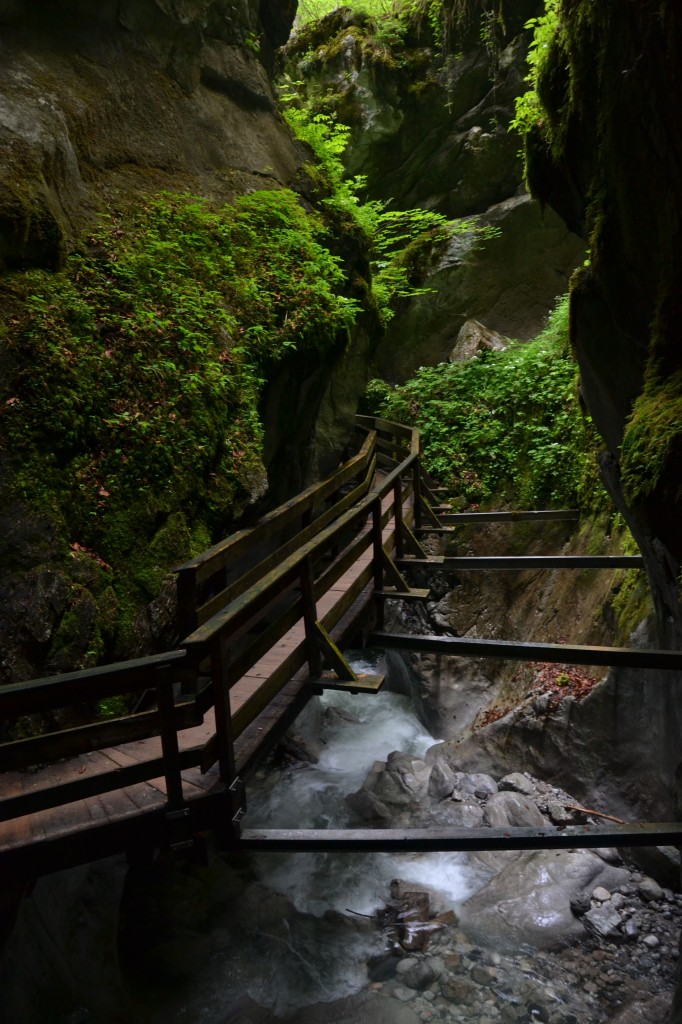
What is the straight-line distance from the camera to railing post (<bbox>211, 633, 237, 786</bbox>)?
3.41 metres

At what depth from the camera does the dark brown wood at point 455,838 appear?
3861 mm

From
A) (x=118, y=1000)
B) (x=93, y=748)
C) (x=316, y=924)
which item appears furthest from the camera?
(x=316, y=924)

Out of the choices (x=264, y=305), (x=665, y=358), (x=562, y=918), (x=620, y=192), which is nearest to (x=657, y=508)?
(x=665, y=358)

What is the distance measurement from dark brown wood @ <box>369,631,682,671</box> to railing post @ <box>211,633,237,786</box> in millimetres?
2767

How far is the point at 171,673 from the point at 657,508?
11.4 feet

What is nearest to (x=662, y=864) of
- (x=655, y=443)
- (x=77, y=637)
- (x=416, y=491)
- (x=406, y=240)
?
(x=655, y=443)

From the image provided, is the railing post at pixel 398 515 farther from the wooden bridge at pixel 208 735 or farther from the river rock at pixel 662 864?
the river rock at pixel 662 864

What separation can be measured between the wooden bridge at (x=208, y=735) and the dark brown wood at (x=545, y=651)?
0.01m

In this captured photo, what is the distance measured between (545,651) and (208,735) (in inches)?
122

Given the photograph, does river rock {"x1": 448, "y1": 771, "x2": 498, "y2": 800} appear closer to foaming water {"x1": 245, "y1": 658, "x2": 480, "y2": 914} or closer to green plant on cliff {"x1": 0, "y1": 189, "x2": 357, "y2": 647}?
foaming water {"x1": 245, "y1": 658, "x2": 480, "y2": 914}

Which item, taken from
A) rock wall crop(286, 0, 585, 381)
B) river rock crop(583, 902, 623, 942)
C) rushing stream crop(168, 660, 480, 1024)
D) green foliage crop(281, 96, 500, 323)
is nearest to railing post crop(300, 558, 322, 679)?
rushing stream crop(168, 660, 480, 1024)

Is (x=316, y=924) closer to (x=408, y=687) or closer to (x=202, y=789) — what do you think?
(x=202, y=789)

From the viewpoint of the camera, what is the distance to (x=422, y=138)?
1922 centimetres

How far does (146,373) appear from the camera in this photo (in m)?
5.71
